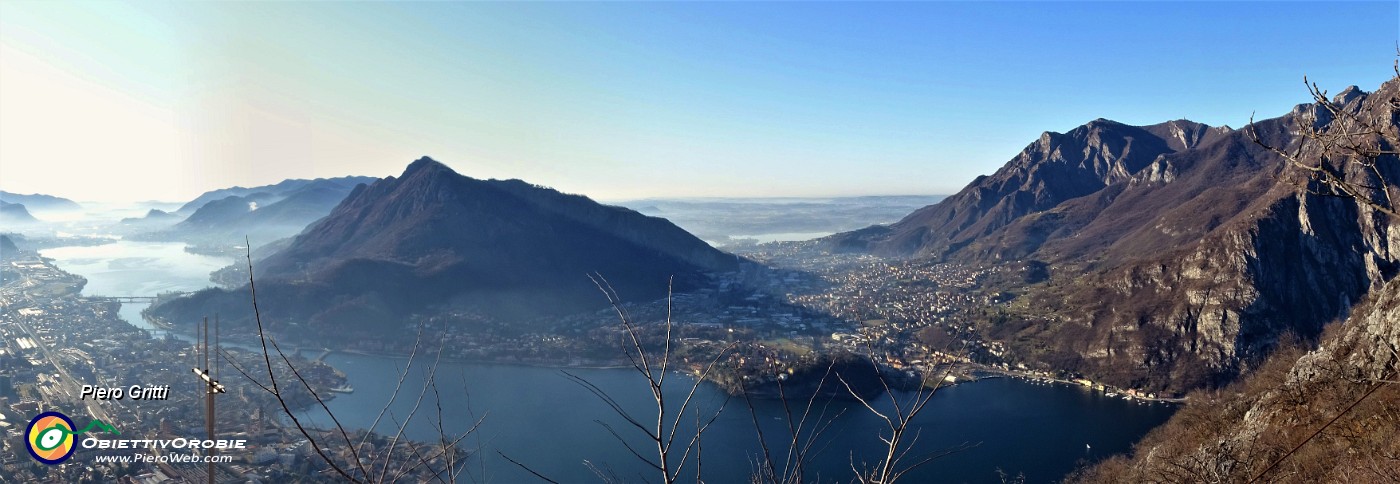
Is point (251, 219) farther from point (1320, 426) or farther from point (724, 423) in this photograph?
point (1320, 426)

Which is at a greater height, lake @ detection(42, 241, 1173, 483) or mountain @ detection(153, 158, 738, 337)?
mountain @ detection(153, 158, 738, 337)

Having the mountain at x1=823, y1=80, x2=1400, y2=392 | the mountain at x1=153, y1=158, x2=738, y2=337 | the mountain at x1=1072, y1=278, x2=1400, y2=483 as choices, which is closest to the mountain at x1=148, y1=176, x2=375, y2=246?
the mountain at x1=153, y1=158, x2=738, y2=337

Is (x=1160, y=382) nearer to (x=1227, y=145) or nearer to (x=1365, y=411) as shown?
(x=1365, y=411)

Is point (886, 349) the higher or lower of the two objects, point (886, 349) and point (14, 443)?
the lower

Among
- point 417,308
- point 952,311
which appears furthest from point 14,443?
point 952,311

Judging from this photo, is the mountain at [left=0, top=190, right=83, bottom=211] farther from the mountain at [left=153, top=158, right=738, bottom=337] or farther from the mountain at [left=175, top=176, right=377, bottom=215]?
the mountain at [left=153, top=158, right=738, bottom=337]

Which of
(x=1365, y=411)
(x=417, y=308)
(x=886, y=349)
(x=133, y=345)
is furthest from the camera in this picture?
(x=417, y=308)

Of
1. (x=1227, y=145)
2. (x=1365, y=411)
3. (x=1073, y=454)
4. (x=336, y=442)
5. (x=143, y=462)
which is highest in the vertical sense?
(x=1227, y=145)

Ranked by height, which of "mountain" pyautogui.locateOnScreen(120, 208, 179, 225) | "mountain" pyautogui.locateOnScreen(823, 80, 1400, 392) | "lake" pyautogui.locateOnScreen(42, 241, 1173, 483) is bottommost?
"lake" pyautogui.locateOnScreen(42, 241, 1173, 483)
